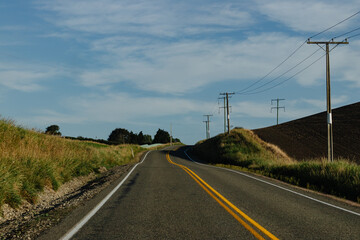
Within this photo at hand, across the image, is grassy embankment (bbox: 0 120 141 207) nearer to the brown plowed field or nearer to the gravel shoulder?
the gravel shoulder

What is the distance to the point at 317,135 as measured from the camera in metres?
45.6

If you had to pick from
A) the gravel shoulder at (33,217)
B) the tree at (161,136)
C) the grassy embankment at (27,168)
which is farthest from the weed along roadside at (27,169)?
the tree at (161,136)

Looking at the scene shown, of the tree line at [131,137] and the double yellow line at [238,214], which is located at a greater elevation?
the tree line at [131,137]

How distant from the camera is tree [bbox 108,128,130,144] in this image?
13888 cm

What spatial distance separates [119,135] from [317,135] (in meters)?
A: 105

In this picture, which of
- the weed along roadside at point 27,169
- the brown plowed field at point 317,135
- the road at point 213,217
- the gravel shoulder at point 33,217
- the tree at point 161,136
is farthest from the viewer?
the tree at point 161,136

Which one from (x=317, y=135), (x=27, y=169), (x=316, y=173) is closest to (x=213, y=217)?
(x=27, y=169)

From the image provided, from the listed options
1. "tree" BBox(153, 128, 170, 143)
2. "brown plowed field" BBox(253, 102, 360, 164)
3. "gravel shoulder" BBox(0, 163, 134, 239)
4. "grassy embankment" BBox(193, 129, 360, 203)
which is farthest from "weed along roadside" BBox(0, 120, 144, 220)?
"tree" BBox(153, 128, 170, 143)

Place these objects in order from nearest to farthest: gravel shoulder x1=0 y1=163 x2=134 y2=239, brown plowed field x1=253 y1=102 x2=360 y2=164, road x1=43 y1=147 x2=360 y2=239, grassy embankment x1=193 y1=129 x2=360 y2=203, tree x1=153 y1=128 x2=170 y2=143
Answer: road x1=43 y1=147 x2=360 y2=239
gravel shoulder x1=0 y1=163 x2=134 y2=239
grassy embankment x1=193 y1=129 x2=360 y2=203
brown plowed field x1=253 y1=102 x2=360 y2=164
tree x1=153 y1=128 x2=170 y2=143

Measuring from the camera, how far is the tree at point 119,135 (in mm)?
138875

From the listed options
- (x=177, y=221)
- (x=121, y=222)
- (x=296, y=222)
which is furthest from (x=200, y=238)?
(x=296, y=222)

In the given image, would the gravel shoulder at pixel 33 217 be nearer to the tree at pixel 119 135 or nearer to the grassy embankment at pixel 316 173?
the grassy embankment at pixel 316 173

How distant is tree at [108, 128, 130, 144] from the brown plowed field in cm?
9422

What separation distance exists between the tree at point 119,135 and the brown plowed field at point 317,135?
9422cm
